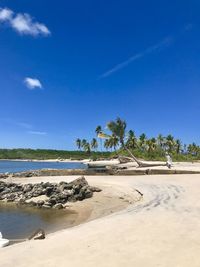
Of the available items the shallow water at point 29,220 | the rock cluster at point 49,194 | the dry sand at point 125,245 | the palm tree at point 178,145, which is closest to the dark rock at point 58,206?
the rock cluster at point 49,194

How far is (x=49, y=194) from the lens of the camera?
22.4 metres

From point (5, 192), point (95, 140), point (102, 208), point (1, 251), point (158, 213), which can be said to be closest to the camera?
point (1, 251)

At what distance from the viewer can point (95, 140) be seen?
158250mm

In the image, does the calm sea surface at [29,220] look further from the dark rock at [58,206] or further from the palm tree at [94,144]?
the palm tree at [94,144]

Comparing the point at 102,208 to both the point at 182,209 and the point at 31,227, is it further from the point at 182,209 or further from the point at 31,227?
the point at 182,209

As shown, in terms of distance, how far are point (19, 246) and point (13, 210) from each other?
38.0ft

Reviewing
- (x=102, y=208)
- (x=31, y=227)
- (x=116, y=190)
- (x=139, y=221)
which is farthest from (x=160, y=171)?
(x=139, y=221)

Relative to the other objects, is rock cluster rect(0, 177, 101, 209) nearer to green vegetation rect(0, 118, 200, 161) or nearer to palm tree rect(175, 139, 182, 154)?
green vegetation rect(0, 118, 200, 161)

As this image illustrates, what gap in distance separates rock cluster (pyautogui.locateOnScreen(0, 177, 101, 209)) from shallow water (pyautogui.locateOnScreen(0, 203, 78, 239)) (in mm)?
1118

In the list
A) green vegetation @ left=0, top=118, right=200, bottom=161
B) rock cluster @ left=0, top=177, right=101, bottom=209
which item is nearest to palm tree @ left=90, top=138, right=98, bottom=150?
green vegetation @ left=0, top=118, right=200, bottom=161

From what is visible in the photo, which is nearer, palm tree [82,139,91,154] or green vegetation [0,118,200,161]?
green vegetation [0,118,200,161]

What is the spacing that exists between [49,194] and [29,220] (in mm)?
5648

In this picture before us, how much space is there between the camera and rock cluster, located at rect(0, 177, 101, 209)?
68.2 ft

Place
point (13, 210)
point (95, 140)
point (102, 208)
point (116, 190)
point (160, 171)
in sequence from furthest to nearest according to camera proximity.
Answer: point (95, 140) → point (160, 171) → point (116, 190) → point (13, 210) → point (102, 208)
